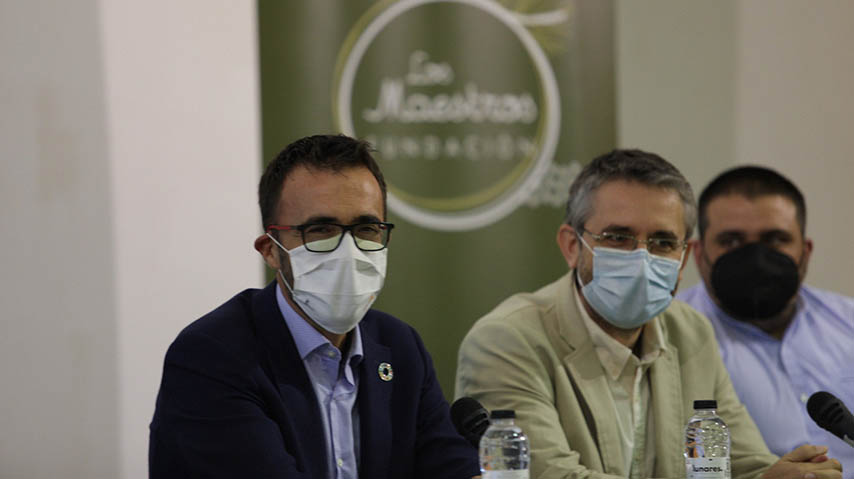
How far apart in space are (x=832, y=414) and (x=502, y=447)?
80 cm

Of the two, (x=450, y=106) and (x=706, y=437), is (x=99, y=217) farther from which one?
(x=706, y=437)

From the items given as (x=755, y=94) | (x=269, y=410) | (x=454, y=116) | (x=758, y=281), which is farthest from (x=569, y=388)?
(x=755, y=94)

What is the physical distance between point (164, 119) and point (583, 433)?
213 centimetres

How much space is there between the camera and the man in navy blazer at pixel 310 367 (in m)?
2.15

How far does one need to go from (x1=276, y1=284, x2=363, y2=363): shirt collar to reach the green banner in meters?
1.78

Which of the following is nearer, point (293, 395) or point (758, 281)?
point (293, 395)

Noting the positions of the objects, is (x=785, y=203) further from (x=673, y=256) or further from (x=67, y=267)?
(x=67, y=267)

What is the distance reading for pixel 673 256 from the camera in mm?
2805

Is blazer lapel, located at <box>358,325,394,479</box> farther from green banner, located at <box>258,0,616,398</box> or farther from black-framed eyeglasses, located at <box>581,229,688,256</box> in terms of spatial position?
green banner, located at <box>258,0,616,398</box>

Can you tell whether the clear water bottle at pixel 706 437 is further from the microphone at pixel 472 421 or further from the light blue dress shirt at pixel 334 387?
the light blue dress shirt at pixel 334 387

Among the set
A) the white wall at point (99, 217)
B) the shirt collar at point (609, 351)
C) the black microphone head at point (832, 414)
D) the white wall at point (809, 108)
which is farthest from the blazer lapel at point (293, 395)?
the white wall at point (809, 108)

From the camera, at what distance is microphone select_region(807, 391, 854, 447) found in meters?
2.22

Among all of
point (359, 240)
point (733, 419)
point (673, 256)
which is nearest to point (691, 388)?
point (733, 419)

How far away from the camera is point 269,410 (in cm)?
221
